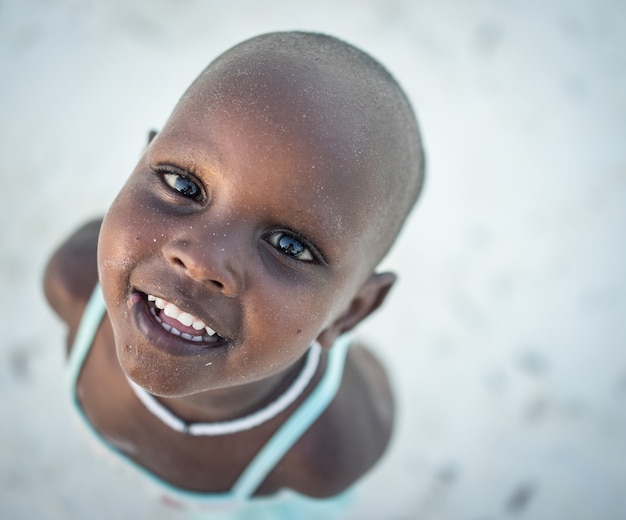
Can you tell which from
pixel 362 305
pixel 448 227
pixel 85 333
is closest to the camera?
pixel 362 305

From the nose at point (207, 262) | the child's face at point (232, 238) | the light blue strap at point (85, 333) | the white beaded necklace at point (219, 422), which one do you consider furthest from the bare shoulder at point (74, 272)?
the nose at point (207, 262)

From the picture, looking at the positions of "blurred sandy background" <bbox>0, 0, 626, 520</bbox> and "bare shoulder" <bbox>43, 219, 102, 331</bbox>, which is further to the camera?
"blurred sandy background" <bbox>0, 0, 626, 520</bbox>

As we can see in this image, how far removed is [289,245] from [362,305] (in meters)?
0.25

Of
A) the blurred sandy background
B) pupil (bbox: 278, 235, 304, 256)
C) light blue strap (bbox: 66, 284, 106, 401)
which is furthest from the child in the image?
the blurred sandy background

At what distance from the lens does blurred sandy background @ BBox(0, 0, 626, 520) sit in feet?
5.44

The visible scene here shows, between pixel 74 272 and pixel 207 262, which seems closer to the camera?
pixel 207 262

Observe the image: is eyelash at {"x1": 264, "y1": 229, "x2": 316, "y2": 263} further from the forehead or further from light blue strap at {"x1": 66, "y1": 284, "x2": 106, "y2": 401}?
light blue strap at {"x1": 66, "y1": 284, "x2": 106, "y2": 401}

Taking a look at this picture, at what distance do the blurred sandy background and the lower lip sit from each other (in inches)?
36.6

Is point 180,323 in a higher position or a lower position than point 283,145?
lower

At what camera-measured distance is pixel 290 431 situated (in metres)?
1.08

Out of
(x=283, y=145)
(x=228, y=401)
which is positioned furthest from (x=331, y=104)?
(x=228, y=401)

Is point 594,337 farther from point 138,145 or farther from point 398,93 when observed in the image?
point 138,145

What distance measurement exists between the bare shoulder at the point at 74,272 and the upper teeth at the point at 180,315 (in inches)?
16.1

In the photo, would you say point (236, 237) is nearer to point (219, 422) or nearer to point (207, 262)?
point (207, 262)
